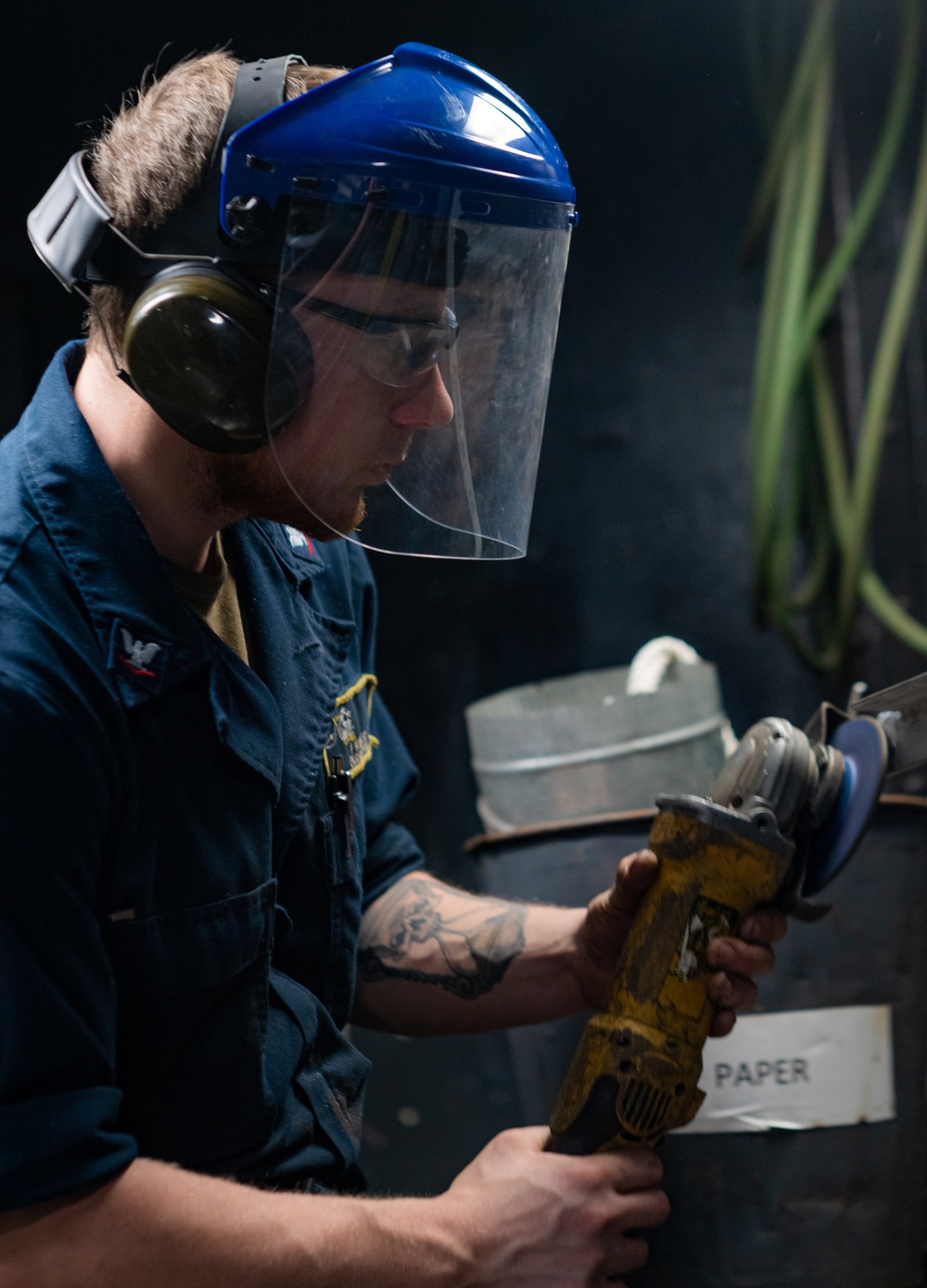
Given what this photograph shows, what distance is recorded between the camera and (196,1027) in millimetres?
957

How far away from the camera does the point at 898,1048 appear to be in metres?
1.41

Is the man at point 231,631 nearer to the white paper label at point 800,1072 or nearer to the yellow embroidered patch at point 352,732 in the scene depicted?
Answer: the yellow embroidered patch at point 352,732

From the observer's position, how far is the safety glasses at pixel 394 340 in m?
0.92

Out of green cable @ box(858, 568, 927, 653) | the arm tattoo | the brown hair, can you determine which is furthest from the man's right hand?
green cable @ box(858, 568, 927, 653)

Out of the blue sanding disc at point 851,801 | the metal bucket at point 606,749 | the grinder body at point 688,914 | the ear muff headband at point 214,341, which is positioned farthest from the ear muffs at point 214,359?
the metal bucket at point 606,749

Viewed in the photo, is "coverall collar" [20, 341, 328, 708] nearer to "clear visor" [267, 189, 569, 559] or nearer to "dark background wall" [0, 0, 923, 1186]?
"clear visor" [267, 189, 569, 559]

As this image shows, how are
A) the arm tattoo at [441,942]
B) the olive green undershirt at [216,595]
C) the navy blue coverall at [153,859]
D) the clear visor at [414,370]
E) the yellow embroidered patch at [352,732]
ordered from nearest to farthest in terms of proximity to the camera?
the navy blue coverall at [153,859] < the clear visor at [414,370] < the olive green undershirt at [216,595] < the yellow embroidered patch at [352,732] < the arm tattoo at [441,942]

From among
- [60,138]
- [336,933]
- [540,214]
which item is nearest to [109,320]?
[540,214]

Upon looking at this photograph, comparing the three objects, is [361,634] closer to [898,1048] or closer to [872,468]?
[898,1048]

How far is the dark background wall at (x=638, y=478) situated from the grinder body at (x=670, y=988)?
42.2 inches

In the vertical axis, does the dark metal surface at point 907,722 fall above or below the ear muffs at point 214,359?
below

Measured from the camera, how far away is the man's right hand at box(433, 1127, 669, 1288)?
3.16 ft

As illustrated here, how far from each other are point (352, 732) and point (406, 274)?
47cm

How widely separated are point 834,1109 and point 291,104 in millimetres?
1231
